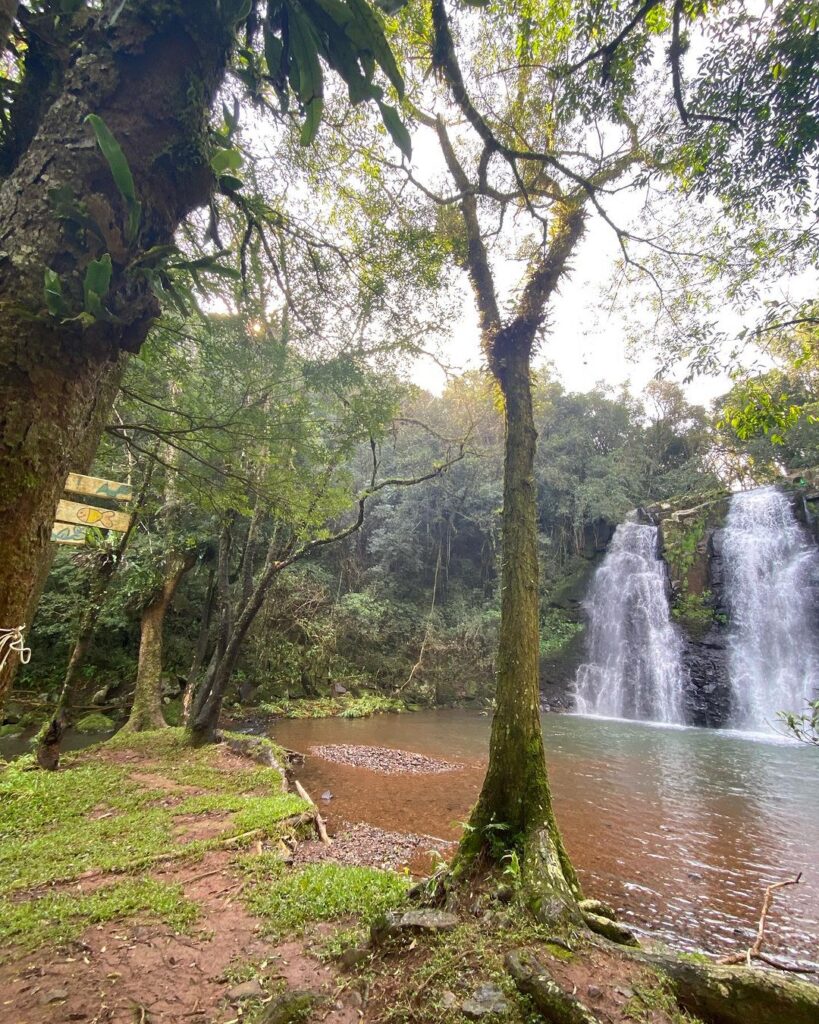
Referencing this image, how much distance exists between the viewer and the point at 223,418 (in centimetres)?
407

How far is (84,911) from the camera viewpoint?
2.99 meters

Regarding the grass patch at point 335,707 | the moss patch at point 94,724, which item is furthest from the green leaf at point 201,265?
the grass patch at point 335,707

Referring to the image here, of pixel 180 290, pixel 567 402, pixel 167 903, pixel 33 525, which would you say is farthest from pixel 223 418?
pixel 567 402

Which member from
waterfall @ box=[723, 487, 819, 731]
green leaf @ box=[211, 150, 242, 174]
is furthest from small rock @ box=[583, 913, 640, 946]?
waterfall @ box=[723, 487, 819, 731]

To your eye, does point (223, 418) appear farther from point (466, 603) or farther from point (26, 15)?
point (466, 603)

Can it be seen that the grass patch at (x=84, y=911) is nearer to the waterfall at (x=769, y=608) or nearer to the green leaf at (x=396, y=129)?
the green leaf at (x=396, y=129)

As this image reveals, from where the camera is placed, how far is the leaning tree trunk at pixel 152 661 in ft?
28.6

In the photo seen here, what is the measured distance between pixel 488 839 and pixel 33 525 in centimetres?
359

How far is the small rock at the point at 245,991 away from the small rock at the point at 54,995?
77cm

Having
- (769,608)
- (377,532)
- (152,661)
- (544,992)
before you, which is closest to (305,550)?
(152,661)

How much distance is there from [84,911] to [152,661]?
6.51 meters

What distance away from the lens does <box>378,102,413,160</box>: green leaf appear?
210 cm

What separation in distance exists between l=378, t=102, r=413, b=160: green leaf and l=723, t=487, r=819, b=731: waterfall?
1586 centimetres

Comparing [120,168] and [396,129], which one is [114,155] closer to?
[120,168]
